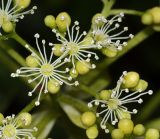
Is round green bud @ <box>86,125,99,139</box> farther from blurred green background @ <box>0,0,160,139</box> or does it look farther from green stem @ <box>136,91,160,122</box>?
blurred green background @ <box>0,0,160,139</box>

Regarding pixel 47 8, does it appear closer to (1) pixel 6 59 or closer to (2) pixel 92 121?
(1) pixel 6 59

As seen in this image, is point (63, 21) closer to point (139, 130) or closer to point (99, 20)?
point (99, 20)

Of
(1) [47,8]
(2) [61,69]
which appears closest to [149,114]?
(2) [61,69]

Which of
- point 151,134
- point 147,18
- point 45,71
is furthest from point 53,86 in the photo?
point 147,18

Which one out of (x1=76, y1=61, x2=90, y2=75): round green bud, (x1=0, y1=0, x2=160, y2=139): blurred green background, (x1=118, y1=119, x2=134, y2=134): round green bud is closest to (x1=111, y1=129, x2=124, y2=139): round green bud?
(x1=118, y1=119, x2=134, y2=134): round green bud

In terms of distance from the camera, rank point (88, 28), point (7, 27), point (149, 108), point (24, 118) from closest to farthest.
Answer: point (24, 118), point (7, 27), point (149, 108), point (88, 28)

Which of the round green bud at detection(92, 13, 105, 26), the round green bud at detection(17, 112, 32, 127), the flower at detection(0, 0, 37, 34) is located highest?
the round green bud at detection(92, 13, 105, 26)
